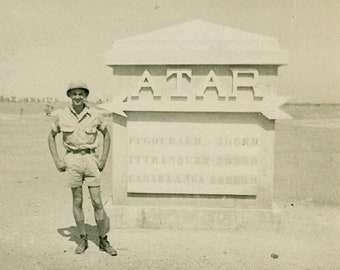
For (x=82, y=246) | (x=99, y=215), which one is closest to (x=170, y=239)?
(x=99, y=215)

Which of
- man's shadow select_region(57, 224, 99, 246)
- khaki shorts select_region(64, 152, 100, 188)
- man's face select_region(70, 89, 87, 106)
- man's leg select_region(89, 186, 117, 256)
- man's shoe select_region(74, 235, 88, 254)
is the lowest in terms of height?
man's shadow select_region(57, 224, 99, 246)

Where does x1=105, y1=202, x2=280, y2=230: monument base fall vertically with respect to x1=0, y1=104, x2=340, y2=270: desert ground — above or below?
above

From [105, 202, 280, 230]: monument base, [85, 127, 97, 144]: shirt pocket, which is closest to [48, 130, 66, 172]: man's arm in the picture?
[85, 127, 97, 144]: shirt pocket

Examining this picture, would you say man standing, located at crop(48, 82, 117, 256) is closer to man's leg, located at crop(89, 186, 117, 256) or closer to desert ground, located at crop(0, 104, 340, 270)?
man's leg, located at crop(89, 186, 117, 256)

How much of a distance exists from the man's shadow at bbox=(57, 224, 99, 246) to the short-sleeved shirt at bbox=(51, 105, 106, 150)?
1225mm

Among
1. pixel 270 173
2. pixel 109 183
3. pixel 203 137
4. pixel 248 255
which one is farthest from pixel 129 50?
pixel 109 183

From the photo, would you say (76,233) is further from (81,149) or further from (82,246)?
(81,149)

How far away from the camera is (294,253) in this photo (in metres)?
4.80

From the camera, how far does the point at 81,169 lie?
470 centimetres

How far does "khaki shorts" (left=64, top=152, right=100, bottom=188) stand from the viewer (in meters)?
4.70

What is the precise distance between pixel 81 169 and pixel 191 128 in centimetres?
164

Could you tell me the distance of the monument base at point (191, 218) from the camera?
18.3 feet

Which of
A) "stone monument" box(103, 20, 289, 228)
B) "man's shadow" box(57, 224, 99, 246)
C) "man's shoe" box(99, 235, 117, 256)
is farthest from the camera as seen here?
"stone monument" box(103, 20, 289, 228)

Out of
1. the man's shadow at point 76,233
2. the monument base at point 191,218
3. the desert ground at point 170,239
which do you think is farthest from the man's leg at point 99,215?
the monument base at point 191,218
